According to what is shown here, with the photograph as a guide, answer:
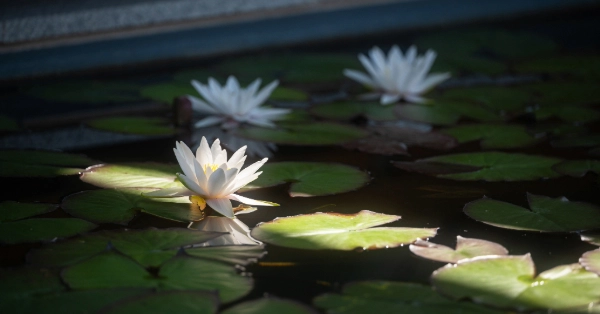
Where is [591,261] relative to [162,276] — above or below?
above

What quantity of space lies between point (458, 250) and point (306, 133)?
0.89m

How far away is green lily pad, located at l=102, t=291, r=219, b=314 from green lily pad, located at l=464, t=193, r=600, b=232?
0.68 metres

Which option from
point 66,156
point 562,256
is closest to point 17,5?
point 66,156

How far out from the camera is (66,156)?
77.0 inches

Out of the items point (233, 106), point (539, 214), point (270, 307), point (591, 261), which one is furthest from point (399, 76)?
point (270, 307)

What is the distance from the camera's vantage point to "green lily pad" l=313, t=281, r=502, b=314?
116 cm

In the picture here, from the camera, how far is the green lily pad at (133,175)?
1.73 m

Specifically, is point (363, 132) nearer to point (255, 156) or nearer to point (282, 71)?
point (255, 156)

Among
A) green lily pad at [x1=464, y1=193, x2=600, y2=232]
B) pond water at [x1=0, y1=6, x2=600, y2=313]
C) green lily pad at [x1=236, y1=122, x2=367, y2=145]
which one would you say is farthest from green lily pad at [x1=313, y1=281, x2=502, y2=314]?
green lily pad at [x1=236, y1=122, x2=367, y2=145]

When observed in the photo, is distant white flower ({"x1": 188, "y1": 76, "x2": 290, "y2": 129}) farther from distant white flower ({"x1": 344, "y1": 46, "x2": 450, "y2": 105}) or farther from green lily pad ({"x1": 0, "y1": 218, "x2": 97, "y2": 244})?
green lily pad ({"x1": 0, "y1": 218, "x2": 97, "y2": 244})

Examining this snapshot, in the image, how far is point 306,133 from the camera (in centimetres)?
222

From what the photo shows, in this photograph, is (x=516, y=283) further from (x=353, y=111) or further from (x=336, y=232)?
(x=353, y=111)

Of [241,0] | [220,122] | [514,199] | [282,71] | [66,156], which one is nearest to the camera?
[514,199]

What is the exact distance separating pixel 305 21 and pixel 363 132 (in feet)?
4.59
